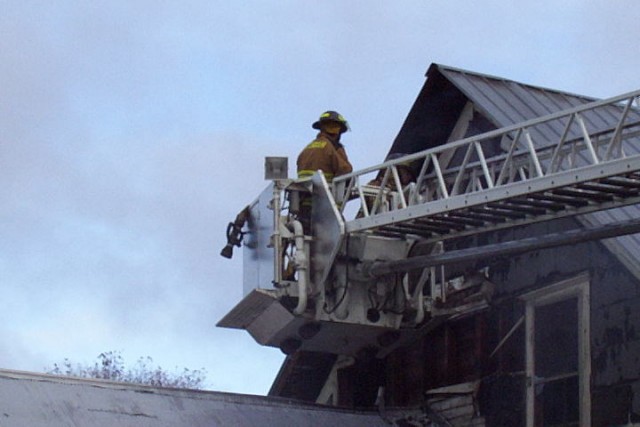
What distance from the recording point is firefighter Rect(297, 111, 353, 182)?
53.1ft

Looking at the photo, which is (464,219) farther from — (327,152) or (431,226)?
(327,152)

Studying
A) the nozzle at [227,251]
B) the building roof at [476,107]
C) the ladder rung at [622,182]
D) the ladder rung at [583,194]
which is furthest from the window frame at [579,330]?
the nozzle at [227,251]

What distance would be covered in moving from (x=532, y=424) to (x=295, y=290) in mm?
2901

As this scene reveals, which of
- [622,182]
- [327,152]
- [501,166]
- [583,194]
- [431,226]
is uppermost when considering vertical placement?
[327,152]

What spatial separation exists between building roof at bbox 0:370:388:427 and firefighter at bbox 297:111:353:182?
2.67 m

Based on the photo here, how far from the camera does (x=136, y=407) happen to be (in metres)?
15.3

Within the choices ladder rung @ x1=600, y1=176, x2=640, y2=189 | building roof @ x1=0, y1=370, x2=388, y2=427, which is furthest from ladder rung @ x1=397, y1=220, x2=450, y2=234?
building roof @ x1=0, y1=370, x2=388, y2=427

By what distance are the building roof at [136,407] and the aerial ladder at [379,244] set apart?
78 centimetres

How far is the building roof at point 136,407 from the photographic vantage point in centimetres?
1445

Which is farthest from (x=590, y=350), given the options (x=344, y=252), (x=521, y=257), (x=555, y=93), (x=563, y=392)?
(x=555, y=93)

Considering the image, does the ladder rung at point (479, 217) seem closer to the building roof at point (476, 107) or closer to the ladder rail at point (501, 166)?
the ladder rail at point (501, 166)

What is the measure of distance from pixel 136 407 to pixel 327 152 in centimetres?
353

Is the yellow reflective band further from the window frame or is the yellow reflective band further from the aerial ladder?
the window frame

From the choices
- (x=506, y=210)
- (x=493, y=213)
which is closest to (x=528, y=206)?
(x=506, y=210)
